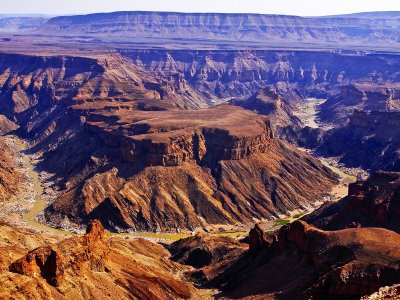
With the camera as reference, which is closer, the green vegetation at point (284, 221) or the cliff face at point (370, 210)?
the cliff face at point (370, 210)

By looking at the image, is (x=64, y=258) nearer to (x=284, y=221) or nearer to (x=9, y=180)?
(x=284, y=221)

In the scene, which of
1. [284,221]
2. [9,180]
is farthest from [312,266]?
[9,180]

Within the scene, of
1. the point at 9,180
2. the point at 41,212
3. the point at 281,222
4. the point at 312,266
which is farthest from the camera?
the point at 9,180

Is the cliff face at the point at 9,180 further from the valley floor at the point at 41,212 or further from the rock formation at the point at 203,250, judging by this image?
the rock formation at the point at 203,250

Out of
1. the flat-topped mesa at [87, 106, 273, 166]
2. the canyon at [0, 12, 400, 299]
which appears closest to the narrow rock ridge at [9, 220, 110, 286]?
the canyon at [0, 12, 400, 299]

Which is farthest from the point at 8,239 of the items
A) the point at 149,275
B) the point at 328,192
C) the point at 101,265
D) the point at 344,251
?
the point at 328,192

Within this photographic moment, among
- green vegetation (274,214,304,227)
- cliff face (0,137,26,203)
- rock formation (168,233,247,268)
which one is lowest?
green vegetation (274,214,304,227)

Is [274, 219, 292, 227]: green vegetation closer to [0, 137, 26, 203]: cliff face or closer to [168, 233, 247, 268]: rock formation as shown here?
[168, 233, 247, 268]: rock formation

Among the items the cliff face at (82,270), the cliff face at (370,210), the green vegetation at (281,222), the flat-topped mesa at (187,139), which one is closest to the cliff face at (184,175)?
the flat-topped mesa at (187,139)
